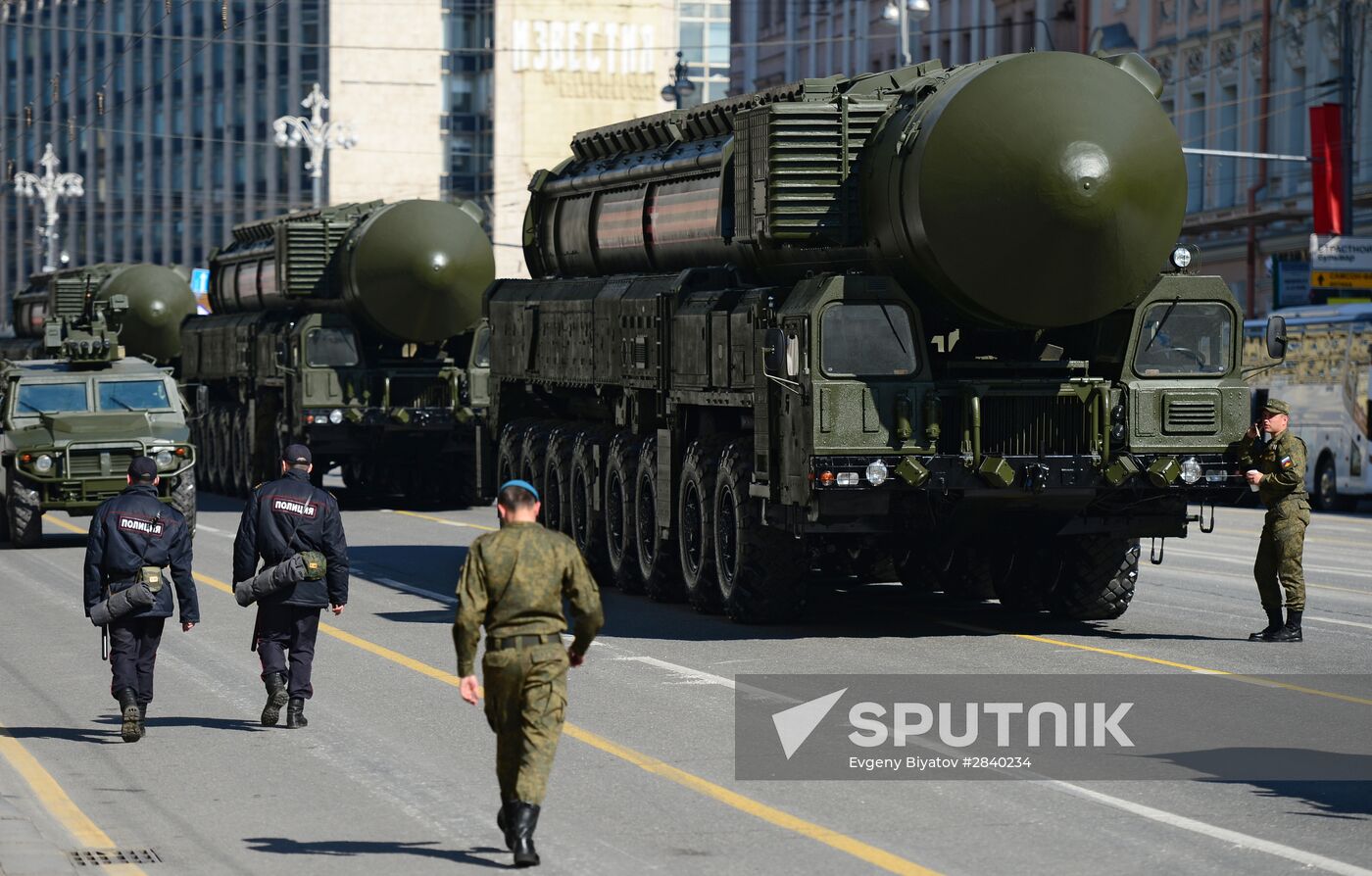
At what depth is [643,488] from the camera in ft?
72.6

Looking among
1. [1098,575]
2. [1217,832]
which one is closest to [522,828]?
[1217,832]

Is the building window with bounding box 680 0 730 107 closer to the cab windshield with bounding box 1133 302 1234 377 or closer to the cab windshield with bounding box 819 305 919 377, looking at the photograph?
the cab windshield with bounding box 1133 302 1234 377

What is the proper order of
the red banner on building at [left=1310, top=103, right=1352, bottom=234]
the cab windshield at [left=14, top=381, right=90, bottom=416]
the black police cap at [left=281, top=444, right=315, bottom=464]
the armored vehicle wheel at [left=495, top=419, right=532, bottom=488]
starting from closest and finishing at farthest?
the black police cap at [left=281, top=444, right=315, bottom=464] < the armored vehicle wheel at [left=495, top=419, right=532, bottom=488] < the cab windshield at [left=14, top=381, right=90, bottom=416] < the red banner on building at [left=1310, top=103, right=1352, bottom=234]

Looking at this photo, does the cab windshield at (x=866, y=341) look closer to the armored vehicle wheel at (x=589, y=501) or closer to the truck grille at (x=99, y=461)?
the armored vehicle wheel at (x=589, y=501)

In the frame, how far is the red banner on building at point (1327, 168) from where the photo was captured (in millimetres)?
48469

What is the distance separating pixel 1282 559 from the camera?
701 inches

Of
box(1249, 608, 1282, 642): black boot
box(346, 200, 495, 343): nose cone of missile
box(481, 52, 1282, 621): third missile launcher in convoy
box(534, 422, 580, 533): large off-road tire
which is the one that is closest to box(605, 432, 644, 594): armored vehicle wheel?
box(534, 422, 580, 533): large off-road tire

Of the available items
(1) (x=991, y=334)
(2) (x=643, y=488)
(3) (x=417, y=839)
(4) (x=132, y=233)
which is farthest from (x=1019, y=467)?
(4) (x=132, y=233)

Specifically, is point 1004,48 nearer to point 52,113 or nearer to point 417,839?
point 417,839

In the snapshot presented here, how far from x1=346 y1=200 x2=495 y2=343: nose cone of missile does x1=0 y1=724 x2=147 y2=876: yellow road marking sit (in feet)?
70.2

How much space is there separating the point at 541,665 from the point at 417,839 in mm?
1204

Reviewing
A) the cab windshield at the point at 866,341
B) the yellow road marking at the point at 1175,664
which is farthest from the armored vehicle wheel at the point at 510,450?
the cab windshield at the point at 866,341

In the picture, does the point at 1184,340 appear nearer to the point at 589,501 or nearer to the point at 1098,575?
the point at 1098,575

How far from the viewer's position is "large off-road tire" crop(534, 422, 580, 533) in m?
24.9
